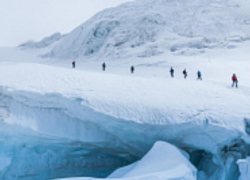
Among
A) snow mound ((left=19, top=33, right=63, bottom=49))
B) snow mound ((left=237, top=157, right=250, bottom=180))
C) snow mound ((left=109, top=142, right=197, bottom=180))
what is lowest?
snow mound ((left=237, top=157, right=250, bottom=180))

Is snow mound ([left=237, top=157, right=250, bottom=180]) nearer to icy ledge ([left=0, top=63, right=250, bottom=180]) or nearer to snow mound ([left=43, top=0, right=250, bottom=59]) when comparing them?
icy ledge ([left=0, top=63, right=250, bottom=180])

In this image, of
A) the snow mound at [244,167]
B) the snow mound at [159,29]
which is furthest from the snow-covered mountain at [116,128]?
the snow mound at [159,29]

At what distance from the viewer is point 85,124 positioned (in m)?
8.66

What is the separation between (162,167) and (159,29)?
97.0 ft

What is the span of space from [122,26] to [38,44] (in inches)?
940

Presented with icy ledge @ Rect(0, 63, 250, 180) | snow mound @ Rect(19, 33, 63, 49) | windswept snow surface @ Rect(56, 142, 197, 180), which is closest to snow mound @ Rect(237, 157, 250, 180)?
icy ledge @ Rect(0, 63, 250, 180)

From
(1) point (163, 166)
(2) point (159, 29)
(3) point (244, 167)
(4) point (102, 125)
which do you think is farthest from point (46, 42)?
(3) point (244, 167)

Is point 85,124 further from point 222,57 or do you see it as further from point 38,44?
point 38,44

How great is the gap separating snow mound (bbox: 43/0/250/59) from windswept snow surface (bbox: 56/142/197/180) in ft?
69.2

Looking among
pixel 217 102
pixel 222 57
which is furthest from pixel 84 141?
pixel 222 57

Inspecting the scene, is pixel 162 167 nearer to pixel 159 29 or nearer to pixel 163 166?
pixel 163 166

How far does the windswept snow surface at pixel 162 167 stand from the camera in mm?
6450

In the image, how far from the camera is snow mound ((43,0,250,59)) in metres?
30.7

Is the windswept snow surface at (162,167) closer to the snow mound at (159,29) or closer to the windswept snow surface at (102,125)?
the windswept snow surface at (102,125)
